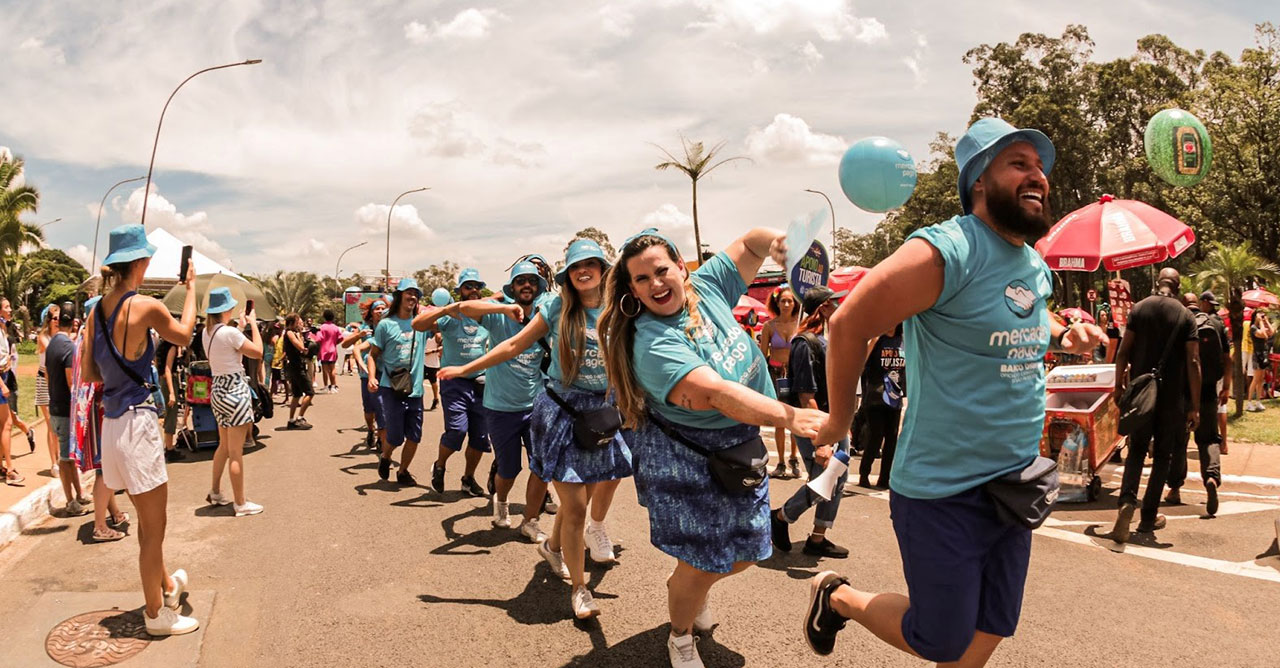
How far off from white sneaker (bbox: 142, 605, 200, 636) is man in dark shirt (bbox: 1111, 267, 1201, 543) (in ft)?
19.1

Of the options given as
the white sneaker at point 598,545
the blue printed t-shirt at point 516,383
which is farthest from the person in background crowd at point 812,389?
the blue printed t-shirt at point 516,383

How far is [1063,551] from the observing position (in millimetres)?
5523

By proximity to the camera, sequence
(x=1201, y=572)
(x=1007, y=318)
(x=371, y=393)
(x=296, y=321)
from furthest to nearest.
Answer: (x=296, y=321) < (x=371, y=393) < (x=1201, y=572) < (x=1007, y=318)

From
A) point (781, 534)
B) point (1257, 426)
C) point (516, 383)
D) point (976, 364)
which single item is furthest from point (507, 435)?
point (1257, 426)

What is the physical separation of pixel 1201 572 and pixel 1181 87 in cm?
3297

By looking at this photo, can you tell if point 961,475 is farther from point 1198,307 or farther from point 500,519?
point 1198,307

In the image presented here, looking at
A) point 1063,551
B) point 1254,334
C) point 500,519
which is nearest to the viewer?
point 1063,551

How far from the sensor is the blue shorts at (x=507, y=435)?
596 centimetres

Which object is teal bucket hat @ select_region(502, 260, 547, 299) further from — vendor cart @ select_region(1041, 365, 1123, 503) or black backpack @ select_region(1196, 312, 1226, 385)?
black backpack @ select_region(1196, 312, 1226, 385)

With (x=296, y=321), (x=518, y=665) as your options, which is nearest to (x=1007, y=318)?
(x=518, y=665)

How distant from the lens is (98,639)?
4.12 metres

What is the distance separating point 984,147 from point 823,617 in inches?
68.9

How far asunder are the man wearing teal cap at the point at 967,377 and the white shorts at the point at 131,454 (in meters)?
3.48

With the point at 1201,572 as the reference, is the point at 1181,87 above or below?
above
